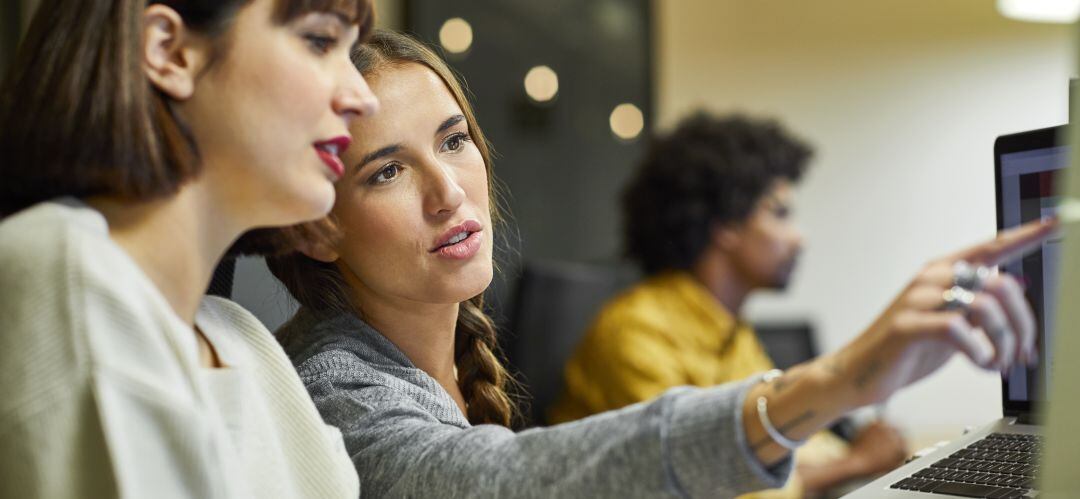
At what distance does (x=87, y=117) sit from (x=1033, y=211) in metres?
0.83

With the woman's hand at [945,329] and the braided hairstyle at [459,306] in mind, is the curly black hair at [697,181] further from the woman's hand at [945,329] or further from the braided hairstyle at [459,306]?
the woman's hand at [945,329]

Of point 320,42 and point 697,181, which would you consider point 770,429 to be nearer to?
point 320,42

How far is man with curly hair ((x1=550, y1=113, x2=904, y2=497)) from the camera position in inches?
87.6

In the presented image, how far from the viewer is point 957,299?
1.93ft

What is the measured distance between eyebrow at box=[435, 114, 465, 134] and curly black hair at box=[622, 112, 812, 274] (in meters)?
1.60

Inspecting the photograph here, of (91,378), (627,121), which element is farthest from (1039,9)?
(91,378)

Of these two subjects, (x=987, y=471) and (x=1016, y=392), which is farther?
(x=1016, y=392)

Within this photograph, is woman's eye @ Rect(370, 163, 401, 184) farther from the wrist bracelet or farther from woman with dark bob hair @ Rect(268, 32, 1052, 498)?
the wrist bracelet

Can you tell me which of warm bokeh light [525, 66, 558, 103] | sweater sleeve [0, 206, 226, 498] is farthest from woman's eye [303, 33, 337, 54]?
warm bokeh light [525, 66, 558, 103]

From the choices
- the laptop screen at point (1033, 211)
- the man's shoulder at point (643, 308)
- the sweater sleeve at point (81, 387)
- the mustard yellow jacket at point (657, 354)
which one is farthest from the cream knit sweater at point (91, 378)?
the man's shoulder at point (643, 308)

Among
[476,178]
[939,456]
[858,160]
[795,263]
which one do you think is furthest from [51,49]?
[858,160]

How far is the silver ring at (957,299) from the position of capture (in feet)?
1.93

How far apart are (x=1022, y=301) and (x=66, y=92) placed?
1.90ft

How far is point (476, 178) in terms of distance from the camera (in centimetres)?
102
